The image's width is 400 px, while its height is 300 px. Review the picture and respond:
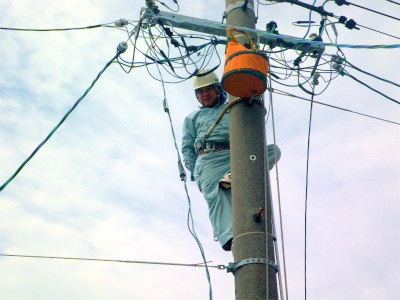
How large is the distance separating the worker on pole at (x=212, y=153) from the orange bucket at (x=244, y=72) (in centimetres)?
87

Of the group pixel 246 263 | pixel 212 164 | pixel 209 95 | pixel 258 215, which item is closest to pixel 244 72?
pixel 258 215

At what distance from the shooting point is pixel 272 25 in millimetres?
5406

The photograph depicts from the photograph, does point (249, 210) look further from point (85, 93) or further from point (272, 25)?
point (272, 25)

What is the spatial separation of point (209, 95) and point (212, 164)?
44.0 inches

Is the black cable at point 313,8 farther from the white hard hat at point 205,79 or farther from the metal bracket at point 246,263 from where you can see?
the metal bracket at point 246,263

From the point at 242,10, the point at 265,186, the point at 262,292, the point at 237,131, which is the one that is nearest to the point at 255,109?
the point at 237,131

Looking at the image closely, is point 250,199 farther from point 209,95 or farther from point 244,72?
point 209,95

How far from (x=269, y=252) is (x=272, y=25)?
2.66 metres

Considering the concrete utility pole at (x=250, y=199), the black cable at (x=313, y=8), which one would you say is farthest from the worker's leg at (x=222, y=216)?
the black cable at (x=313, y=8)

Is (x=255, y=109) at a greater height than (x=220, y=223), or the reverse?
(x=255, y=109)

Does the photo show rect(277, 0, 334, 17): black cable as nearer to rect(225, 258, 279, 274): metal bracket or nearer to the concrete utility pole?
the concrete utility pole

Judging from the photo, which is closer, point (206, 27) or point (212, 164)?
point (212, 164)

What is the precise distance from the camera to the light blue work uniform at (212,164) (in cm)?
459

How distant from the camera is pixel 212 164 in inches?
195
